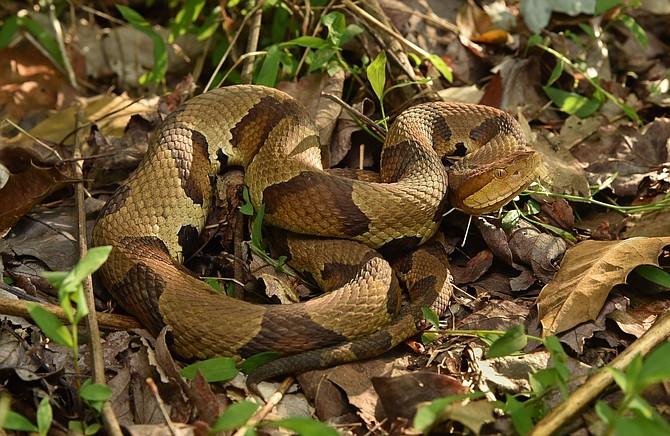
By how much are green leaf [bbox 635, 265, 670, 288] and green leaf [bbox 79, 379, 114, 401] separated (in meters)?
2.54

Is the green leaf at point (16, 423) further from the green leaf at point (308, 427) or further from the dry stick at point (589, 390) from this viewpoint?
the dry stick at point (589, 390)

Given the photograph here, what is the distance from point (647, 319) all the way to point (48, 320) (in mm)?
2632

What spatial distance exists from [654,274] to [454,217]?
112cm

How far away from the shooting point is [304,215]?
363 cm

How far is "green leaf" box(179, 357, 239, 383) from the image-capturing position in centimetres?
287

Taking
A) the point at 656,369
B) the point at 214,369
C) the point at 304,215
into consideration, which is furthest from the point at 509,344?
the point at 304,215

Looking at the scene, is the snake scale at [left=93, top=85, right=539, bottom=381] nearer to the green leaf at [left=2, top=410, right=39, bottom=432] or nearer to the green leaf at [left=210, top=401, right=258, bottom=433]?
the green leaf at [left=210, top=401, right=258, bottom=433]

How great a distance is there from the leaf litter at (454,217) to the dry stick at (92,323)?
0.42 feet

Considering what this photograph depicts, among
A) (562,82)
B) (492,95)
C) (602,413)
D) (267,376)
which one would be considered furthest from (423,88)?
(602,413)

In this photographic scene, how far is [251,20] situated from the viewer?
5.04 metres

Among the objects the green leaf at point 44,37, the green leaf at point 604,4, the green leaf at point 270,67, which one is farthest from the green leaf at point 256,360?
the green leaf at point 44,37

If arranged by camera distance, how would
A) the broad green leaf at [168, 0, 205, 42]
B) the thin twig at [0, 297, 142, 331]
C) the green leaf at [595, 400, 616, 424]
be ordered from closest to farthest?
the green leaf at [595, 400, 616, 424] < the thin twig at [0, 297, 142, 331] < the broad green leaf at [168, 0, 205, 42]

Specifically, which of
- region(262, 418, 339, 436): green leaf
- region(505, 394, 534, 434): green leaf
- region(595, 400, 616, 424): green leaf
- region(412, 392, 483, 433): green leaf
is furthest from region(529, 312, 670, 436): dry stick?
region(262, 418, 339, 436): green leaf

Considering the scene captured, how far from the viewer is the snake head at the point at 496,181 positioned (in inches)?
145
